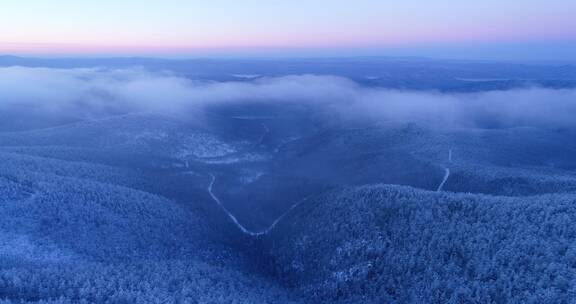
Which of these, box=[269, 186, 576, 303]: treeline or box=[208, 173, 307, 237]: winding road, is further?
box=[208, 173, 307, 237]: winding road

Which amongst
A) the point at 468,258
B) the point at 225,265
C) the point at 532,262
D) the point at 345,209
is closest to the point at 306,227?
the point at 345,209

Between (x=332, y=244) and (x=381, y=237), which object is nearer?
(x=381, y=237)

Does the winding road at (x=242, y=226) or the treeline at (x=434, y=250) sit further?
the winding road at (x=242, y=226)

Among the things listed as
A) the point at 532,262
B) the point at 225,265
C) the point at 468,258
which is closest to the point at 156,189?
the point at 225,265

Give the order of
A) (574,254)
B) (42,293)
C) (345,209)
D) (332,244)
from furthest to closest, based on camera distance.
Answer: (345,209) → (332,244) → (574,254) → (42,293)

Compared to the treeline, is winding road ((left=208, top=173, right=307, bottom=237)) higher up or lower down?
lower down

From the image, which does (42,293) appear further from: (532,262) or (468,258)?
(532,262)

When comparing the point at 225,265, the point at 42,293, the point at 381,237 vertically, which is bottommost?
the point at 225,265

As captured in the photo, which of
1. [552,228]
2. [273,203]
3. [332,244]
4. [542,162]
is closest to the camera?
[552,228]

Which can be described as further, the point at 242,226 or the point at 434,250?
the point at 242,226

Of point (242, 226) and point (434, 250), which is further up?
point (434, 250)

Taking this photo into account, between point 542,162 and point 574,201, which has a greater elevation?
point 574,201
